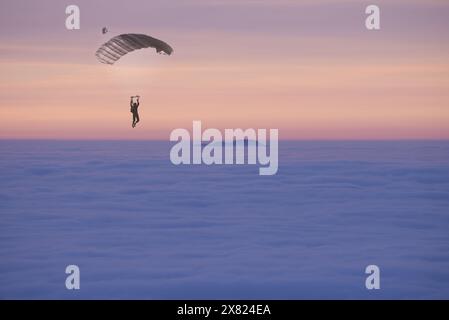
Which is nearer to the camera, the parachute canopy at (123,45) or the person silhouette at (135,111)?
the parachute canopy at (123,45)

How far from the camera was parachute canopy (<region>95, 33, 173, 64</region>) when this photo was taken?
Answer: 11211 mm

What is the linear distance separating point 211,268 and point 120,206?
496 centimetres

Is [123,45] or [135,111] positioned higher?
[123,45]

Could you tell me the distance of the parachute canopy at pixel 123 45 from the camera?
36.8 feet

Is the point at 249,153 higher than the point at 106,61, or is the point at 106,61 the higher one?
the point at 106,61

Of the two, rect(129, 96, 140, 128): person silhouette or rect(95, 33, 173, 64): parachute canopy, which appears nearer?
rect(95, 33, 173, 64): parachute canopy

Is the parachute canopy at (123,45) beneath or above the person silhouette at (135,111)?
above

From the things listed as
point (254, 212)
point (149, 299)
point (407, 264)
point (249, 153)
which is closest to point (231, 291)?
point (149, 299)

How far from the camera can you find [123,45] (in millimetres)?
11570

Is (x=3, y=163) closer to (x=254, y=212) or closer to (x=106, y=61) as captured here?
(x=106, y=61)

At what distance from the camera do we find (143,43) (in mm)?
11484

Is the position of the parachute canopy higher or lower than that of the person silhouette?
higher
